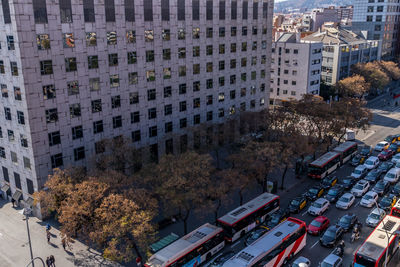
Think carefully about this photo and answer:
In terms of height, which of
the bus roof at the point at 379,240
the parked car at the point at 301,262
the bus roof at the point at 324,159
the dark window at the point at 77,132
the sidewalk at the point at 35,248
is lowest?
the sidewalk at the point at 35,248

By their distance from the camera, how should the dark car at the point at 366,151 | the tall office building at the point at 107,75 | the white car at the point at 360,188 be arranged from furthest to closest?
the dark car at the point at 366,151 < the white car at the point at 360,188 < the tall office building at the point at 107,75

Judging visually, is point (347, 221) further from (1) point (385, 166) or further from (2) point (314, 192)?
(1) point (385, 166)

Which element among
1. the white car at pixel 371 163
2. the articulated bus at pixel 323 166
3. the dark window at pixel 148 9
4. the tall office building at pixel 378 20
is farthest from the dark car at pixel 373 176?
the tall office building at pixel 378 20

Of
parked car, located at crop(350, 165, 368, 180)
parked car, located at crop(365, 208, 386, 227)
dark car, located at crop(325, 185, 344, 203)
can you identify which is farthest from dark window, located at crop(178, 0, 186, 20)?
parked car, located at crop(365, 208, 386, 227)

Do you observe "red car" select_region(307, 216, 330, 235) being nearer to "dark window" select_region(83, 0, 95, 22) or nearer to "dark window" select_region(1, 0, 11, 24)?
"dark window" select_region(83, 0, 95, 22)

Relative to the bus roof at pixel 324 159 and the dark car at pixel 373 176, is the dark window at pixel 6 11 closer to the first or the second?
the bus roof at pixel 324 159

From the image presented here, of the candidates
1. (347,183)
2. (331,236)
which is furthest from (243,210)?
(347,183)
